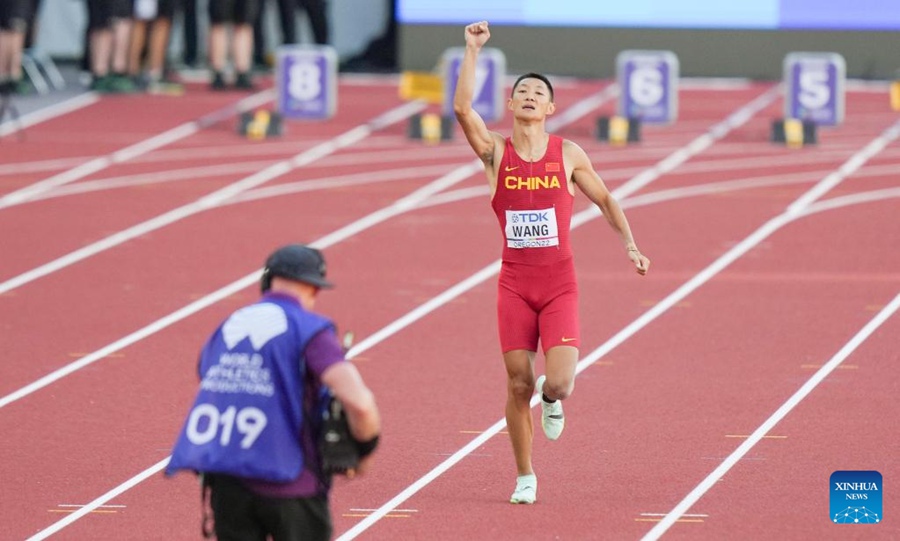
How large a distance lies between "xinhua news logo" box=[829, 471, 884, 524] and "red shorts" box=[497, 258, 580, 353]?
1.23 m

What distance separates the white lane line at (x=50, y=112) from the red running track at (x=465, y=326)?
295 millimetres

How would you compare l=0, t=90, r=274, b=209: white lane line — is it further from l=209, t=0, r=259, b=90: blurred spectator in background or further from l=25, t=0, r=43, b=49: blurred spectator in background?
l=25, t=0, r=43, b=49: blurred spectator in background

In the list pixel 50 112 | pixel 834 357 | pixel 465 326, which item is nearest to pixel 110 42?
pixel 50 112

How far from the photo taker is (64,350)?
34.2 feet

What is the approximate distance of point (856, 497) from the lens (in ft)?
24.4

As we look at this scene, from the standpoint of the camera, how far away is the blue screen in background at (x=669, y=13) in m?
22.4

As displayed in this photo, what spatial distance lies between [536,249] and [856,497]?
1.64 meters

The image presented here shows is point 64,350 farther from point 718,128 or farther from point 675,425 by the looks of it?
point 718,128

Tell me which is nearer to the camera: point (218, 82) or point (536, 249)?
point (536, 249)

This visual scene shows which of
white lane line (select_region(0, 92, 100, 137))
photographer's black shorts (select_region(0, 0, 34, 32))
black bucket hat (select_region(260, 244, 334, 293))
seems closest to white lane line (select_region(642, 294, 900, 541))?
black bucket hat (select_region(260, 244, 334, 293))

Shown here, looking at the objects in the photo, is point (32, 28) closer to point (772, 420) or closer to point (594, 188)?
point (772, 420)

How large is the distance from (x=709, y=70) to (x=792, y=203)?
314 inches

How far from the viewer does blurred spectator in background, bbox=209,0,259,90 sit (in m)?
19.8

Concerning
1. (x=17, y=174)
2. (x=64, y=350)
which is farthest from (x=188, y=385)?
(x=17, y=174)
